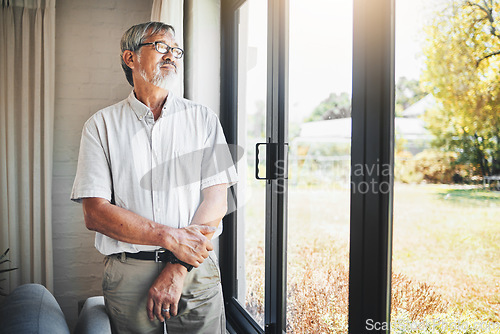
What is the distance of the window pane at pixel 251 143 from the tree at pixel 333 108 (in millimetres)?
525

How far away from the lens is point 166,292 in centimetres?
156

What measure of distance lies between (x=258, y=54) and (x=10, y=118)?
1597 mm

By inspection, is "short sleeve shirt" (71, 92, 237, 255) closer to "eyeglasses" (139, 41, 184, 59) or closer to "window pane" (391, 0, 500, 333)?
"eyeglasses" (139, 41, 184, 59)

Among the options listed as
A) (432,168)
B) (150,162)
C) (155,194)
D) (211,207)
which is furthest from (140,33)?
(432,168)

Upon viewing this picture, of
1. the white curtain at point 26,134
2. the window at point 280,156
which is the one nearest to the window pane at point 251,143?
the window at point 280,156

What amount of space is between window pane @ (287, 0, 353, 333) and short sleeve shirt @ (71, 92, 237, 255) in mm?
339

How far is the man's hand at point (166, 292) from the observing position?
5.12 feet

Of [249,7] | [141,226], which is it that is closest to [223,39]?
[249,7]

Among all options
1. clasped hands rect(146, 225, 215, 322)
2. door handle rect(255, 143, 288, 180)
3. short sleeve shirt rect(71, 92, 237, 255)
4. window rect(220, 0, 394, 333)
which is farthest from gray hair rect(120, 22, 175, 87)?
clasped hands rect(146, 225, 215, 322)

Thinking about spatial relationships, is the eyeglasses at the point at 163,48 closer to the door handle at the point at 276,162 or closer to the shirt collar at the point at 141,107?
the shirt collar at the point at 141,107

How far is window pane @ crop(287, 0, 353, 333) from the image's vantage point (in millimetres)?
1312

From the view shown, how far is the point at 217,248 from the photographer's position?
2492 mm

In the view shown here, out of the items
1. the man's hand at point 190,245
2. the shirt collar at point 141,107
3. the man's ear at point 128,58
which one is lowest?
the man's hand at point 190,245

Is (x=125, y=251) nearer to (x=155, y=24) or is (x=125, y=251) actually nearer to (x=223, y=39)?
(x=155, y=24)
